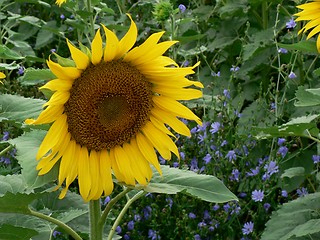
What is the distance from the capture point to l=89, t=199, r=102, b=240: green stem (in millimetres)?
1842

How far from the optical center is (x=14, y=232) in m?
1.82

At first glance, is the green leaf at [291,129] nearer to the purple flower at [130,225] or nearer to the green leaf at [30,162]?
the purple flower at [130,225]

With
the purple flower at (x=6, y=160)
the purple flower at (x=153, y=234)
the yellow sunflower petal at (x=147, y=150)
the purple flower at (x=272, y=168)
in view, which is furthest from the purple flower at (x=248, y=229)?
the yellow sunflower petal at (x=147, y=150)

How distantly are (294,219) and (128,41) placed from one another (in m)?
1.14

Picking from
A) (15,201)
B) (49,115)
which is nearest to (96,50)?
(49,115)

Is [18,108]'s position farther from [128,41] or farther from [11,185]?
[128,41]

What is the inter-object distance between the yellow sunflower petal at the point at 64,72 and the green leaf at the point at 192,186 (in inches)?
11.8

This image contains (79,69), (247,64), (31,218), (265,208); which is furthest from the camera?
(247,64)

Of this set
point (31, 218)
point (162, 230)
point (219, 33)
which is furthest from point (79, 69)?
point (219, 33)

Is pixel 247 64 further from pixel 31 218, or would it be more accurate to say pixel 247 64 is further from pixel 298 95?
pixel 31 218

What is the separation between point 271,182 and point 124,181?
4.72 feet

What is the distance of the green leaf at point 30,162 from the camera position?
162cm

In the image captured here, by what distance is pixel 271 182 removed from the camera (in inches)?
122

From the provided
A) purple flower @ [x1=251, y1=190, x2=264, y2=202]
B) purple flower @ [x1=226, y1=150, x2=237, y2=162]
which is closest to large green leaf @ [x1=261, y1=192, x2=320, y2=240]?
purple flower @ [x1=251, y1=190, x2=264, y2=202]
